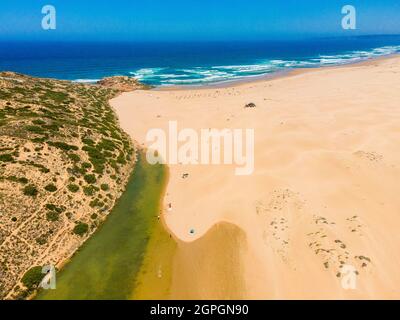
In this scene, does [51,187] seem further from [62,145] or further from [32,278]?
[32,278]

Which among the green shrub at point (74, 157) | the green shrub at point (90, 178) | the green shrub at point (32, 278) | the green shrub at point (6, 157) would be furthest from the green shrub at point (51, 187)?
the green shrub at point (32, 278)

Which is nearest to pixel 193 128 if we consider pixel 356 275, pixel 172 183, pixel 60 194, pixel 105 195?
pixel 172 183

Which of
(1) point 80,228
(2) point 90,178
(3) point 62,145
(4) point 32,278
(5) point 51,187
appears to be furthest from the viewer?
(3) point 62,145

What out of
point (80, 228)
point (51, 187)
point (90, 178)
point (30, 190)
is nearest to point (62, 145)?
point (90, 178)

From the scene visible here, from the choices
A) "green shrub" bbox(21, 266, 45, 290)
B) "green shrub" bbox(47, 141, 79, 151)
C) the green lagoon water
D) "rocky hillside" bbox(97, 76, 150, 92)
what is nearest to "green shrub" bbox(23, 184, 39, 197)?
the green lagoon water

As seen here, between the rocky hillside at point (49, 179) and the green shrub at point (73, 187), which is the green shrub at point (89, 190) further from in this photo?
the green shrub at point (73, 187)

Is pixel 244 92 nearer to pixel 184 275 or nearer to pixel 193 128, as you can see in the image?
pixel 193 128
